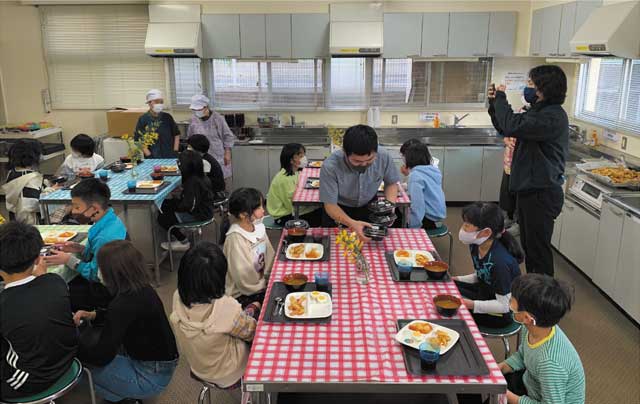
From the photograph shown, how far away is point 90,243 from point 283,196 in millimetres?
1702

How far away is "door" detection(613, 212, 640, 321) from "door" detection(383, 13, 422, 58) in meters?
3.39

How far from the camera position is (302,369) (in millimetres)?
1801

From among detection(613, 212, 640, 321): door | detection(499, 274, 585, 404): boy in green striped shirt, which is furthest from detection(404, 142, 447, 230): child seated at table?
detection(499, 274, 585, 404): boy in green striped shirt

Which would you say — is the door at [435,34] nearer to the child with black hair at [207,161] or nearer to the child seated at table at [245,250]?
the child with black hair at [207,161]

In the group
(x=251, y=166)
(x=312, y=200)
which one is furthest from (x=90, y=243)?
(x=251, y=166)

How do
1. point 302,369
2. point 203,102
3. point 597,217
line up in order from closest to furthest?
point 302,369 < point 597,217 < point 203,102

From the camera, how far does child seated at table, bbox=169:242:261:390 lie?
210 cm

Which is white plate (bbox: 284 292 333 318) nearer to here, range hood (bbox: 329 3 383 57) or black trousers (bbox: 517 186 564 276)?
black trousers (bbox: 517 186 564 276)

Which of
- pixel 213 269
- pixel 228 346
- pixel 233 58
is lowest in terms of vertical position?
pixel 228 346

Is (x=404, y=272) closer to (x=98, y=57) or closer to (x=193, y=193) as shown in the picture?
(x=193, y=193)

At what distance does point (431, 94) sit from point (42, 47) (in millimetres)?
5196

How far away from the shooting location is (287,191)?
13.9 ft

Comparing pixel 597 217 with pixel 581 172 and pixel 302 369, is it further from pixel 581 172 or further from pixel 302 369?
pixel 302 369

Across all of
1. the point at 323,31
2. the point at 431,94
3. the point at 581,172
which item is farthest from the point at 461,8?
the point at 581,172
